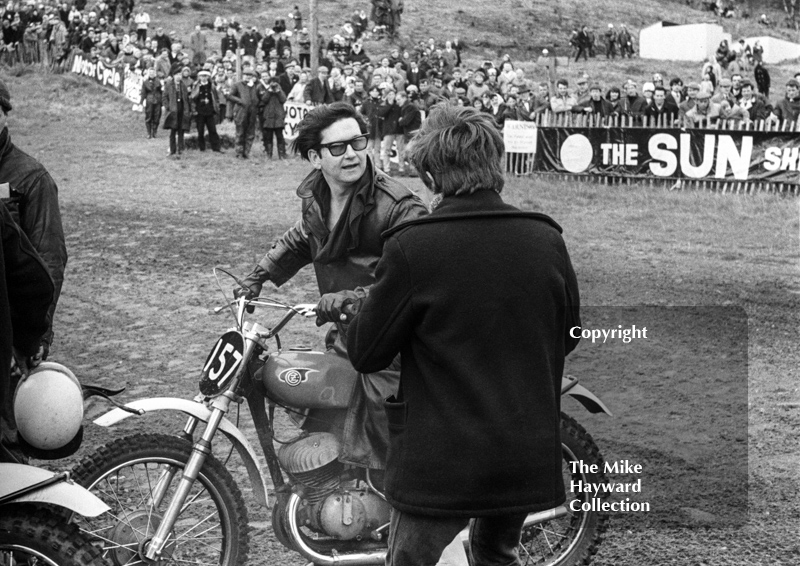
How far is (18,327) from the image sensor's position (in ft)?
10.8

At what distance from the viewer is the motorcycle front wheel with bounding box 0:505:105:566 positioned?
285 centimetres

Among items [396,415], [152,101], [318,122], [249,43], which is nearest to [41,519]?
[396,415]

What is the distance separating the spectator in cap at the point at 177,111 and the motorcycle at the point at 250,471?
18087mm

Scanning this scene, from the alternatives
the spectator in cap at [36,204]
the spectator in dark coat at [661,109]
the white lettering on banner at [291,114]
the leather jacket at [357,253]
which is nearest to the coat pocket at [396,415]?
the leather jacket at [357,253]

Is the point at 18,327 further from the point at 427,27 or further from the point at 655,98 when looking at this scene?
the point at 427,27

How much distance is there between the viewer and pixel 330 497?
12.2ft

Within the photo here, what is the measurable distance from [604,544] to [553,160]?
1468cm

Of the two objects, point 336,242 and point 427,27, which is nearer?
point 336,242

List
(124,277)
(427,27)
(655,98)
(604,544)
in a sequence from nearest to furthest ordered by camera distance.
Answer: (604,544), (124,277), (655,98), (427,27)

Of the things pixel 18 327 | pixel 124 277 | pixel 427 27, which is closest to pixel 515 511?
pixel 18 327

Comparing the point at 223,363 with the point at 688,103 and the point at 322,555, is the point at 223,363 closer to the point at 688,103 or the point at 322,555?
the point at 322,555

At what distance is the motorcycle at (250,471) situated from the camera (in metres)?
3.57

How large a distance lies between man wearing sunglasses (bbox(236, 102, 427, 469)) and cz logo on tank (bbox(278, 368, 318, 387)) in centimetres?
18

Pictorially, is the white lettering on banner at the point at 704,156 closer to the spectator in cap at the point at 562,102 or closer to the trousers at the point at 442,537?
the spectator in cap at the point at 562,102
